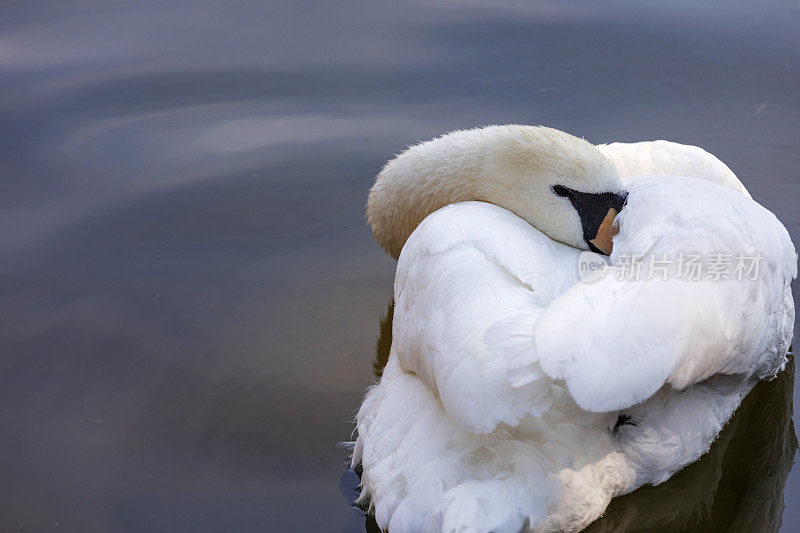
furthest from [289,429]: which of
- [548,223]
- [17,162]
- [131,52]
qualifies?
[131,52]

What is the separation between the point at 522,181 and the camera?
3436 millimetres

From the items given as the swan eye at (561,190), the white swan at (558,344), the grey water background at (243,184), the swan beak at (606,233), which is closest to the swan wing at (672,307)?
the white swan at (558,344)

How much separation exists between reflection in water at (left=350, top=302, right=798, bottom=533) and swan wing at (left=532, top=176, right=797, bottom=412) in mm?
218

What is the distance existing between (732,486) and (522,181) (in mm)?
1352

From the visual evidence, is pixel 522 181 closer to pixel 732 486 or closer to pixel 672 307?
pixel 672 307

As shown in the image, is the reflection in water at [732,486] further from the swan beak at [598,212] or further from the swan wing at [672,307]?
the swan beak at [598,212]

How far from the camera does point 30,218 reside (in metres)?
4.71

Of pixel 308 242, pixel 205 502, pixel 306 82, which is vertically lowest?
pixel 205 502

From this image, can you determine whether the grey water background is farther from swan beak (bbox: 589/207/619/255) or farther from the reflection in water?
swan beak (bbox: 589/207/619/255)

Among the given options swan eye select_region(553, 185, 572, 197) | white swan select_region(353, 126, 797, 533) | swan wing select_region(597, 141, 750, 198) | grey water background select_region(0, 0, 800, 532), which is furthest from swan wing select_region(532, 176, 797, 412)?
grey water background select_region(0, 0, 800, 532)

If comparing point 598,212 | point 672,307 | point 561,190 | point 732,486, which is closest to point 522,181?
point 561,190

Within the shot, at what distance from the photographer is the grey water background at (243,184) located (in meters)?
3.38

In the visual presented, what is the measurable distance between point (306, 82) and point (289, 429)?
2.89 meters

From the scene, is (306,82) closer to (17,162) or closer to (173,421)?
(17,162)
